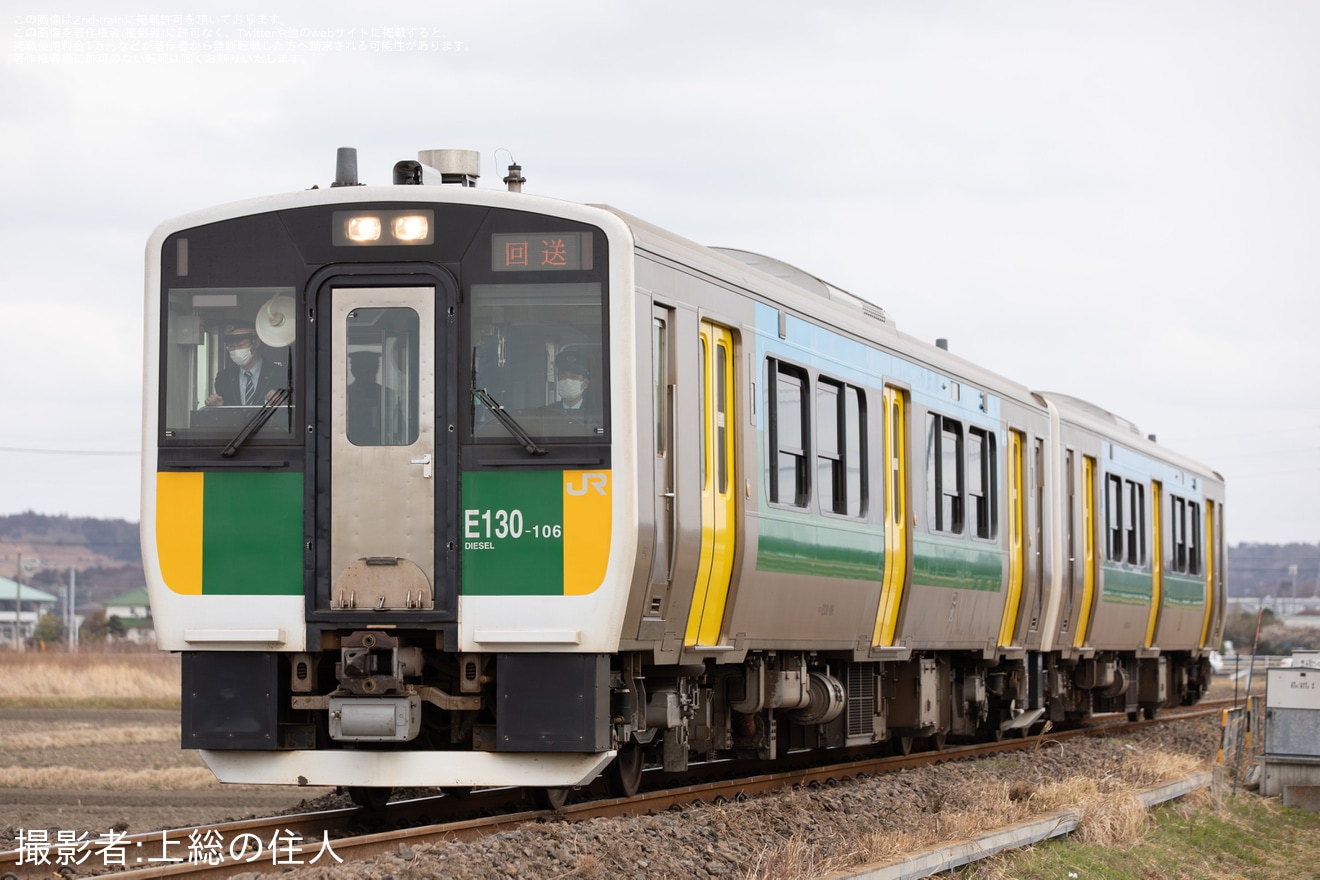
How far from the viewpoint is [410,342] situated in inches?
365

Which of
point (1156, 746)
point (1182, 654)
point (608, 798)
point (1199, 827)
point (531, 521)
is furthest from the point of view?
point (1182, 654)

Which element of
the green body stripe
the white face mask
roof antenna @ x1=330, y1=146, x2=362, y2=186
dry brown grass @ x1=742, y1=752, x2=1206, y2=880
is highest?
roof antenna @ x1=330, y1=146, x2=362, y2=186

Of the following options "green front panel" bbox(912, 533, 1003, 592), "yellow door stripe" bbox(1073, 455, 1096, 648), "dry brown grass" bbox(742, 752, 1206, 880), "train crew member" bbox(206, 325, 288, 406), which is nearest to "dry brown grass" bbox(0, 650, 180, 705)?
"yellow door stripe" bbox(1073, 455, 1096, 648)

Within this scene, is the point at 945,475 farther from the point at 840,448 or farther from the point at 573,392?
the point at 573,392

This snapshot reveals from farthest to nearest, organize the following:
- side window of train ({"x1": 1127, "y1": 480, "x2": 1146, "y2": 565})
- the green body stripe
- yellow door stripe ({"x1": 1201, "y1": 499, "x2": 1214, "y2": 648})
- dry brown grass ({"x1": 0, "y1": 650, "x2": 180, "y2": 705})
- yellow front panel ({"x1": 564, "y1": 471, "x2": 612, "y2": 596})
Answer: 1. dry brown grass ({"x1": 0, "y1": 650, "x2": 180, "y2": 705})
2. yellow door stripe ({"x1": 1201, "y1": 499, "x2": 1214, "y2": 648})
3. the green body stripe
4. side window of train ({"x1": 1127, "y1": 480, "x2": 1146, "y2": 565})
5. yellow front panel ({"x1": 564, "y1": 471, "x2": 612, "y2": 596})

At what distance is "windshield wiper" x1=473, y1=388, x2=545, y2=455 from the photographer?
904cm

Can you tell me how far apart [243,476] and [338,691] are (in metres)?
1.20

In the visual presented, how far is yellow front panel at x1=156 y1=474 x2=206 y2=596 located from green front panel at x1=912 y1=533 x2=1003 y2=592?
6.10m

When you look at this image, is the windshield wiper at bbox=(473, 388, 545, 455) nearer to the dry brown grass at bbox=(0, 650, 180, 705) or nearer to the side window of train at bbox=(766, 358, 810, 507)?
the side window of train at bbox=(766, 358, 810, 507)

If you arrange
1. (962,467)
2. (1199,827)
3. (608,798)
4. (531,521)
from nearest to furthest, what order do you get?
1. (531,521)
2. (608,798)
3. (1199,827)
4. (962,467)

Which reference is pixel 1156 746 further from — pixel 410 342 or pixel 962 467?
pixel 410 342

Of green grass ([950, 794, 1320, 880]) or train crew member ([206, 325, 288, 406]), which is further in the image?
green grass ([950, 794, 1320, 880])

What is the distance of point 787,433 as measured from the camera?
11500 millimetres

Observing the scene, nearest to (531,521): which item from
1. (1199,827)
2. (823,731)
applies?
(823,731)
